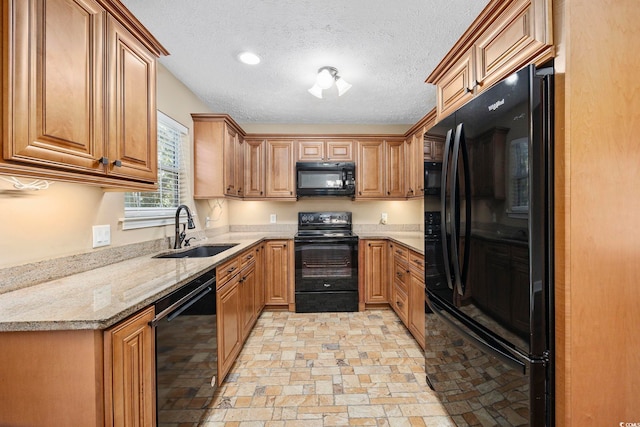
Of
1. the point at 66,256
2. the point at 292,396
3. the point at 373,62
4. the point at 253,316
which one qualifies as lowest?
the point at 292,396

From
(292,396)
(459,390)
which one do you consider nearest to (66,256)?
(292,396)

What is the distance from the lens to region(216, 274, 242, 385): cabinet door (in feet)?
5.87

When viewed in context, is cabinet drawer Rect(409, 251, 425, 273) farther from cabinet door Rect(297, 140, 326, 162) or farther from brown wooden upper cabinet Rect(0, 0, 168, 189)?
brown wooden upper cabinet Rect(0, 0, 168, 189)

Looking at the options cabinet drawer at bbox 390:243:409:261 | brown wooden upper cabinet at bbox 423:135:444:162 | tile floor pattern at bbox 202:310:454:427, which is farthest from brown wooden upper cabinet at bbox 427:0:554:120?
tile floor pattern at bbox 202:310:454:427

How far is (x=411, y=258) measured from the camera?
2.51 meters

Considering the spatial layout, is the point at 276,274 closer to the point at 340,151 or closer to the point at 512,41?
the point at 340,151

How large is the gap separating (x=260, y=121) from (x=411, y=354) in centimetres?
337

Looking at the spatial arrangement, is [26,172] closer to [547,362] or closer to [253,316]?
[547,362]

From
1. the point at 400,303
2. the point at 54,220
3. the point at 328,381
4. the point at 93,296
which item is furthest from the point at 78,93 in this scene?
the point at 400,303

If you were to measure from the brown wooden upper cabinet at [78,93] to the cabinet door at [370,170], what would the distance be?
8.35 feet

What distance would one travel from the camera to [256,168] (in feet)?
11.6

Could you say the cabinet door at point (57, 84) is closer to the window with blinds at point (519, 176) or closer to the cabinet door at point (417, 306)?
the window with blinds at point (519, 176)

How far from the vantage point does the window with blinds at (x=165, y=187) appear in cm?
197

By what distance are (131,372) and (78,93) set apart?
1106 mm
